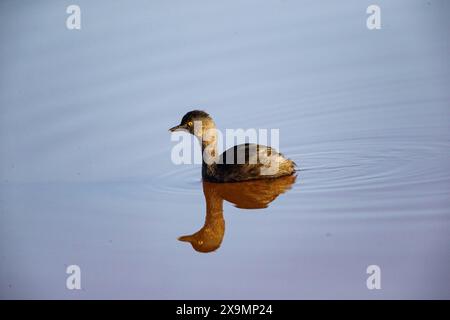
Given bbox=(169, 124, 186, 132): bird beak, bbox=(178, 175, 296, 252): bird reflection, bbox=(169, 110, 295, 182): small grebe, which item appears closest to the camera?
bbox=(178, 175, 296, 252): bird reflection

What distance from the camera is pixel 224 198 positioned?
7191 mm

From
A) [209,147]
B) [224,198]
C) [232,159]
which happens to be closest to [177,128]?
[209,147]

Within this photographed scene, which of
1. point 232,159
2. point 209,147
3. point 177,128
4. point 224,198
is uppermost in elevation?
point 177,128

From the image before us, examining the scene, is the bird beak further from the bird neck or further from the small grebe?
the bird neck

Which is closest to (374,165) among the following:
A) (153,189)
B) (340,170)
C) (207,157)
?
(340,170)

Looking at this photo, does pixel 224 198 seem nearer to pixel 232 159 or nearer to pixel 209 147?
pixel 232 159

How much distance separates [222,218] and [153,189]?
41.0 inches

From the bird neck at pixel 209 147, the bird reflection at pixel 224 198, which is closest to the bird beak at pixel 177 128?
the bird neck at pixel 209 147

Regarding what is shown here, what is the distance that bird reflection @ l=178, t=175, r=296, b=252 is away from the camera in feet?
20.5

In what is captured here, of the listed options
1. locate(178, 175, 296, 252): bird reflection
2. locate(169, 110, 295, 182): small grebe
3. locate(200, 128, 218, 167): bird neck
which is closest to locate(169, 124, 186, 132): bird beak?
locate(169, 110, 295, 182): small grebe

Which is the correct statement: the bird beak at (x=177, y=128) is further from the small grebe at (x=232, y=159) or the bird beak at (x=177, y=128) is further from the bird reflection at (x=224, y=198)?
the bird reflection at (x=224, y=198)

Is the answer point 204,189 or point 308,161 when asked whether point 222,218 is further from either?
point 308,161

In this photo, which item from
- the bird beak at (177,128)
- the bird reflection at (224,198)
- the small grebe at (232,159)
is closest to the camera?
the bird reflection at (224,198)

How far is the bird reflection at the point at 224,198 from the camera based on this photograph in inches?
246
